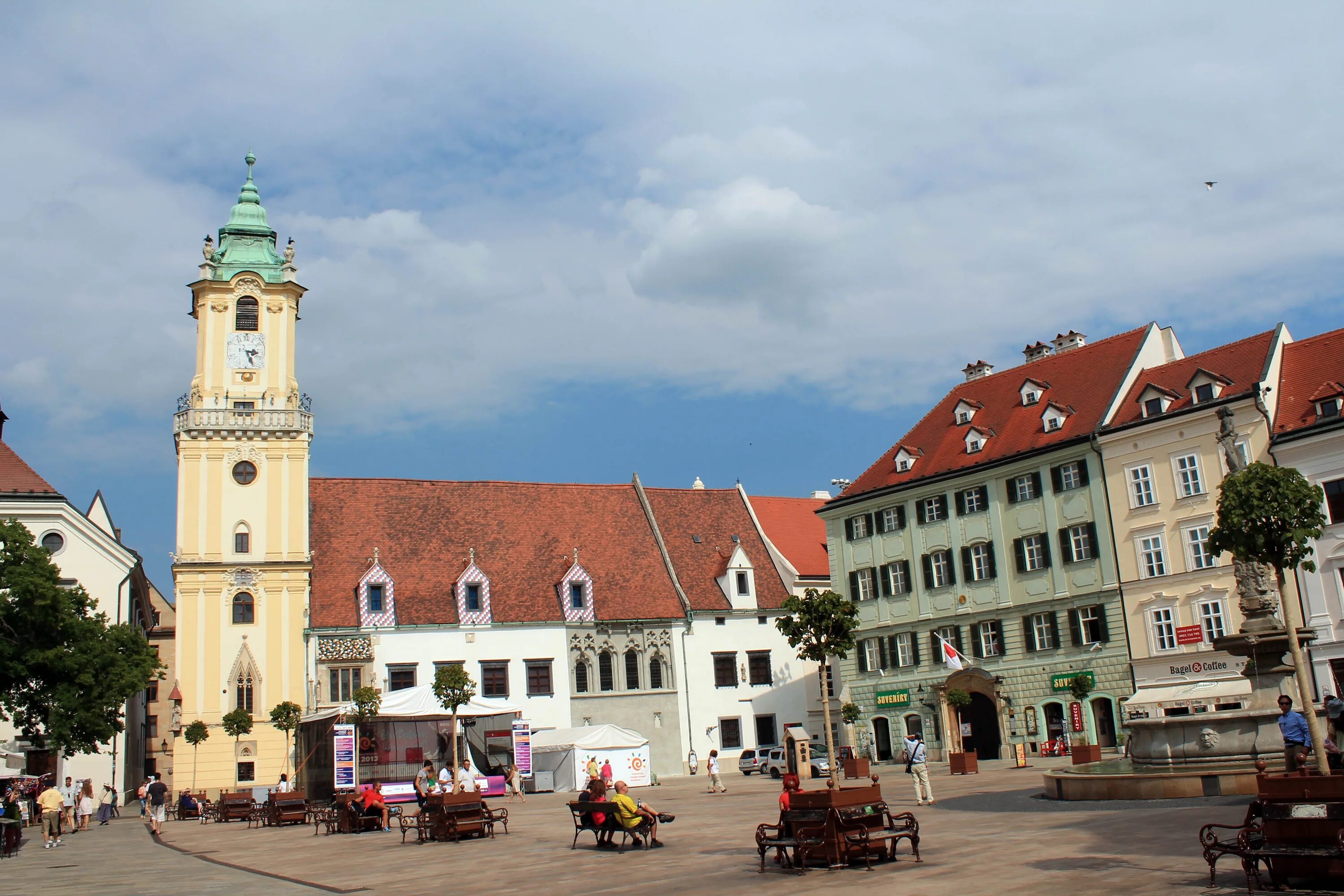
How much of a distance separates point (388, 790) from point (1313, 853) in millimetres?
32540

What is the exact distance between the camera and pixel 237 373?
182ft

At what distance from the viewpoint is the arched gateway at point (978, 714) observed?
47.8m

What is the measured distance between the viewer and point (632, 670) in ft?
188

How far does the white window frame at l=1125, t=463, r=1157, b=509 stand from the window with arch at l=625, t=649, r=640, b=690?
23.9 metres

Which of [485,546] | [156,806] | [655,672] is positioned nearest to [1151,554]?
[655,672]

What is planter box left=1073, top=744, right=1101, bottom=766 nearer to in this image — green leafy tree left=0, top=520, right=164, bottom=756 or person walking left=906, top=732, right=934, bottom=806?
person walking left=906, top=732, right=934, bottom=806

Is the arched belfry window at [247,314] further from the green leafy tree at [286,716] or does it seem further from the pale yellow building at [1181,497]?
the pale yellow building at [1181,497]

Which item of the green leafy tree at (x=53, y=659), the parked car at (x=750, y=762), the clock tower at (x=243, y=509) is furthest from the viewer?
the parked car at (x=750, y=762)

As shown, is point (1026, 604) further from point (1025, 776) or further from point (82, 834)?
point (82, 834)

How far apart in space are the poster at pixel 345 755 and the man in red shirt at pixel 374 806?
1084 centimetres

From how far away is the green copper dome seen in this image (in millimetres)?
56719

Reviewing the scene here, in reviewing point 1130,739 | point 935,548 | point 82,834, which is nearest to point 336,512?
point 82,834

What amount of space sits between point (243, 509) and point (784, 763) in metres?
25.9

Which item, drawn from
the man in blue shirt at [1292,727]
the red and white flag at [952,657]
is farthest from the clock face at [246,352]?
the man in blue shirt at [1292,727]
